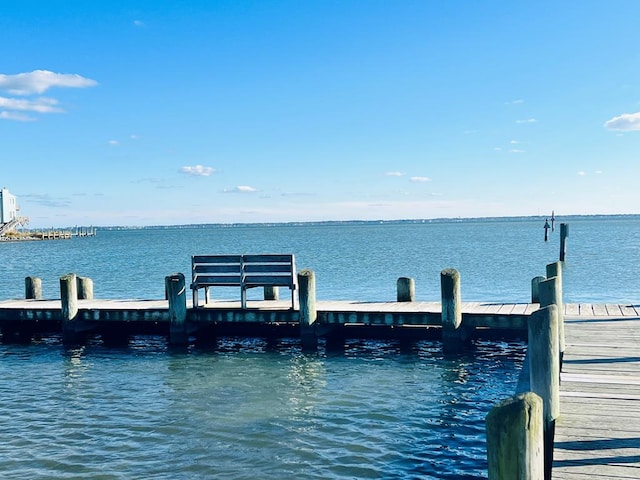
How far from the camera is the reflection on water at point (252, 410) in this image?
8.73 metres

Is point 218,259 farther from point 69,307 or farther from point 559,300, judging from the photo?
point 559,300

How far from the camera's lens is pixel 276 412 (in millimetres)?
10844

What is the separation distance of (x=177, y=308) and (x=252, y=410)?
494 cm

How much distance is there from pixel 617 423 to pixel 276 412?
573 centimetres

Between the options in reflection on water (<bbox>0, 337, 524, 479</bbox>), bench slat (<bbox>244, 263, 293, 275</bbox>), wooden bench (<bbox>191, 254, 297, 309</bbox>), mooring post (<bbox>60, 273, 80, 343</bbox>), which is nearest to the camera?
reflection on water (<bbox>0, 337, 524, 479</bbox>)

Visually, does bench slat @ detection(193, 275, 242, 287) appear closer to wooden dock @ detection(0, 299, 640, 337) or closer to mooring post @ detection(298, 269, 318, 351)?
wooden dock @ detection(0, 299, 640, 337)

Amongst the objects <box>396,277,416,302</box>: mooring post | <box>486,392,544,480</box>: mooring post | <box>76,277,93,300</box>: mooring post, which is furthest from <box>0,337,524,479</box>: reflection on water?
<box>486,392,544,480</box>: mooring post

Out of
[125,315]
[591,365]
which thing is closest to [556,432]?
[591,365]

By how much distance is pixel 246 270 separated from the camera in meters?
15.2

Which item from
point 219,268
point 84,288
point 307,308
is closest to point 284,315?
point 307,308

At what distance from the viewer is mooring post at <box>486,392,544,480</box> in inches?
183

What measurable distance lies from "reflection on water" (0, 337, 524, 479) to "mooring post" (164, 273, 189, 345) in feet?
1.30

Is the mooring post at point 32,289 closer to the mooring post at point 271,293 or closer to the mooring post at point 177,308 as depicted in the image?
the mooring post at point 177,308

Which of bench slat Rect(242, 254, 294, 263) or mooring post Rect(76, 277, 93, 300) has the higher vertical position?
bench slat Rect(242, 254, 294, 263)
